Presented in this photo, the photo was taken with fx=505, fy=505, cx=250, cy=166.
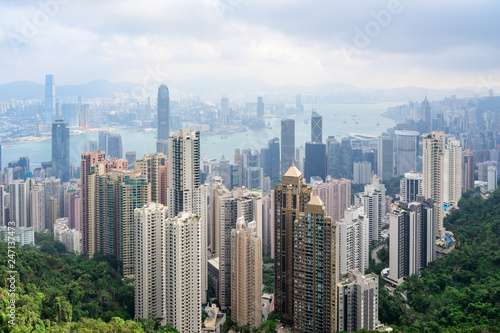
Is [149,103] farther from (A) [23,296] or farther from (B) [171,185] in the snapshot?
(A) [23,296]

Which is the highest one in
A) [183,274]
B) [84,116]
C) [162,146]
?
[84,116]

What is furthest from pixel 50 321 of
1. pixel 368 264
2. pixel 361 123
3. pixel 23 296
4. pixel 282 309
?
pixel 361 123

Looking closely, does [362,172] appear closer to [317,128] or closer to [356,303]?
[317,128]

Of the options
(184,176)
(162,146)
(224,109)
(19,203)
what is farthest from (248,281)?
(19,203)

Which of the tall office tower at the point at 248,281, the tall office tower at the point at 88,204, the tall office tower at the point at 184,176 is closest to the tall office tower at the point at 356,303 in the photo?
the tall office tower at the point at 248,281

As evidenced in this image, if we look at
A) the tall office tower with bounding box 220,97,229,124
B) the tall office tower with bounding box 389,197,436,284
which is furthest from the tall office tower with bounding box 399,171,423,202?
the tall office tower with bounding box 220,97,229,124

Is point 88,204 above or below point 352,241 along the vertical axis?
above
